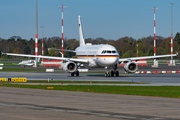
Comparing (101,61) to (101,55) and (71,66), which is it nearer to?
(101,55)

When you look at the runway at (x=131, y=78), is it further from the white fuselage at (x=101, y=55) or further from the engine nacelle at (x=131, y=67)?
the white fuselage at (x=101, y=55)

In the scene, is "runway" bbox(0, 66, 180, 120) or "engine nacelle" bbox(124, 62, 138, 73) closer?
"runway" bbox(0, 66, 180, 120)

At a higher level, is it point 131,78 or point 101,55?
point 101,55

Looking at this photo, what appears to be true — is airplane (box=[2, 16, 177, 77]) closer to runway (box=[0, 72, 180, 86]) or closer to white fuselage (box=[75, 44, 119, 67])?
white fuselage (box=[75, 44, 119, 67])

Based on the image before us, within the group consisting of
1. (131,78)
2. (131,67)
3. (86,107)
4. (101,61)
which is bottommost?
(86,107)

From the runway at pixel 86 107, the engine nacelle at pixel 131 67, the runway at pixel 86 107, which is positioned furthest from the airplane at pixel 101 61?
the runway at pixel 86 107

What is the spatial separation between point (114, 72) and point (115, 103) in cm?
3802

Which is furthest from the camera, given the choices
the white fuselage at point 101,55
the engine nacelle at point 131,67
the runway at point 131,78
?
the engine nacelle at point 131,67

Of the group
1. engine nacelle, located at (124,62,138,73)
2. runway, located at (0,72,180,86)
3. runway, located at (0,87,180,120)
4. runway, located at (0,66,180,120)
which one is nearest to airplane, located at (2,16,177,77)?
engine nacelle, located at (124,62,138,73)

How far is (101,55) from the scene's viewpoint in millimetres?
66188

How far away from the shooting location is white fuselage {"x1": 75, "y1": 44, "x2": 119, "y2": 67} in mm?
65062

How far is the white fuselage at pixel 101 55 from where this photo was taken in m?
65.1

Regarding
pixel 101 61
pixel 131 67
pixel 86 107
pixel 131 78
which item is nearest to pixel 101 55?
pixel 101 61

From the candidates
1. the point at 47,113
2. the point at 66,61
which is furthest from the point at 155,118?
the point at 66,61
